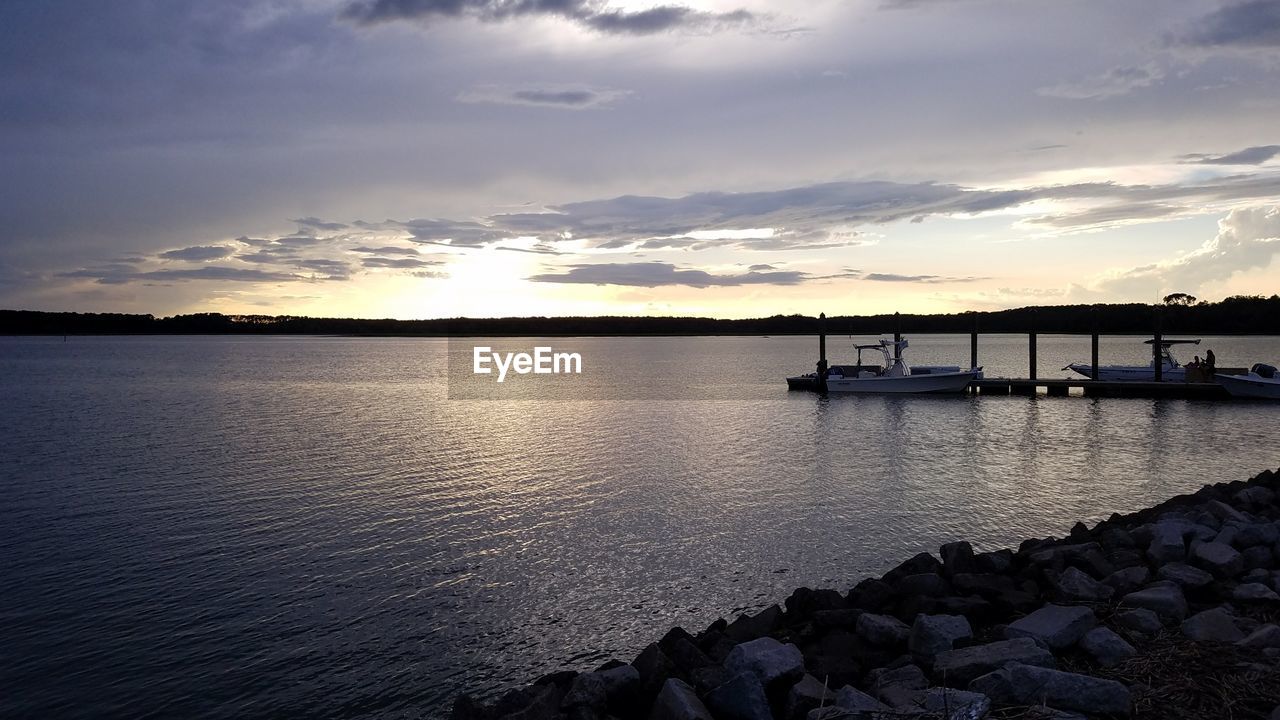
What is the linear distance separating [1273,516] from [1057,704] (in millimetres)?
12345

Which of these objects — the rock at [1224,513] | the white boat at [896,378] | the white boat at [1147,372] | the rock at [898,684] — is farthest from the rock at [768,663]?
the white boat at [1147,372]

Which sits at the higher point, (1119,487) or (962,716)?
(962,716)

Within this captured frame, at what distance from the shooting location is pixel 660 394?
6056 cm

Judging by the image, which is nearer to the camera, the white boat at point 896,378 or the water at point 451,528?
the water at point 451,528

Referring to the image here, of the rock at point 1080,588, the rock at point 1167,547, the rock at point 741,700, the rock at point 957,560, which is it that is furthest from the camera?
the rock at point 957,560

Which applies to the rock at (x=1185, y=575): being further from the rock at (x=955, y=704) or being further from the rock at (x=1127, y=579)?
the rock at (x=955, y=704)

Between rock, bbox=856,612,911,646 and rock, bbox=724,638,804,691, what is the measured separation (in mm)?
1290

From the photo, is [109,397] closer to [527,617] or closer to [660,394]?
[660,394]

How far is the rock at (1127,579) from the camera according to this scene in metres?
10.0

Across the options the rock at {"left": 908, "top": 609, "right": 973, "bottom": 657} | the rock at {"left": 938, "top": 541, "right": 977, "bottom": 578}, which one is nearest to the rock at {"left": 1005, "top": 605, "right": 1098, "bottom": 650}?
the rock at {"left": 908, "top": 609, "right": 973, "bottom": 657}

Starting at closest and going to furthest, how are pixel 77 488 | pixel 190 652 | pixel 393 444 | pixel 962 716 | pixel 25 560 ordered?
1. pixel 962 716
2. pixel 190 652
3. pixel 25 560
4. pixel 77 488
5. pixel 393 444

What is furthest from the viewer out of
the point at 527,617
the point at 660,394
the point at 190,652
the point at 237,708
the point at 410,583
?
the point at 660,394

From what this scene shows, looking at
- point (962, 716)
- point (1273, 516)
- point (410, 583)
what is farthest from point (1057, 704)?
point (1273, 516)

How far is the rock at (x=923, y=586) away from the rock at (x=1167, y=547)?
3280 millimetres
